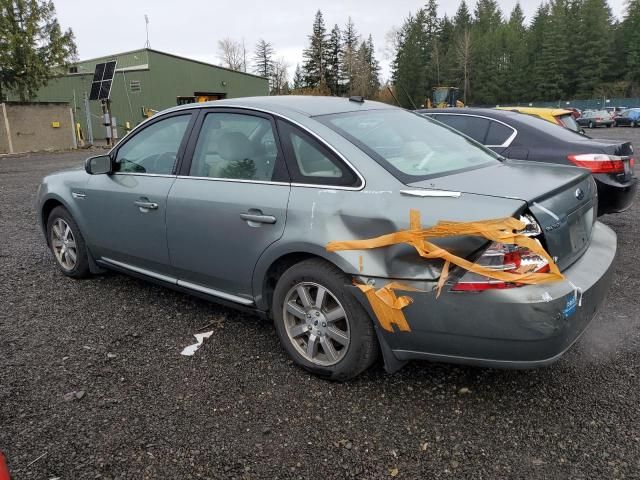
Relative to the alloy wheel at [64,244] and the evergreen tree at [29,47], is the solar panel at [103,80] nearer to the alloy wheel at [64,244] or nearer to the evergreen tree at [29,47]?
the evergreen tree at [29,47]

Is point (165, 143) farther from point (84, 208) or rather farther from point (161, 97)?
point (161, 97)

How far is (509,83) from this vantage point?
253ft

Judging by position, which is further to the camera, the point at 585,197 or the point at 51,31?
the point at 51,31

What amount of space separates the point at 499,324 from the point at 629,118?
41910mm

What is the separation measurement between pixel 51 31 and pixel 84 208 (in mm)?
27195

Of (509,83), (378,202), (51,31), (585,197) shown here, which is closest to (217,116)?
(378,202)

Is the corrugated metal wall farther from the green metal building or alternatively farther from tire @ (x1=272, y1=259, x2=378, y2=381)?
tire @ (x1=272, y1=259, x2=378, y2=381)

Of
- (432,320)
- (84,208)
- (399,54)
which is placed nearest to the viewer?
(432,320)

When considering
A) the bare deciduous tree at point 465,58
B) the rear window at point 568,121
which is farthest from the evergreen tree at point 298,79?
the rear window at point 568,121

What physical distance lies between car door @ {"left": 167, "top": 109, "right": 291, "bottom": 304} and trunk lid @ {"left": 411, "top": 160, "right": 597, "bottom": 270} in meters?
0.94

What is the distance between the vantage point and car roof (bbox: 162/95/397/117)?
3.39 meters

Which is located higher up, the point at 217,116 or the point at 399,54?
the point at 399,54

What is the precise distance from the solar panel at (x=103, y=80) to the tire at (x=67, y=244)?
64.3ft

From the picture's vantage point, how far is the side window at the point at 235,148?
3340 millimetres
